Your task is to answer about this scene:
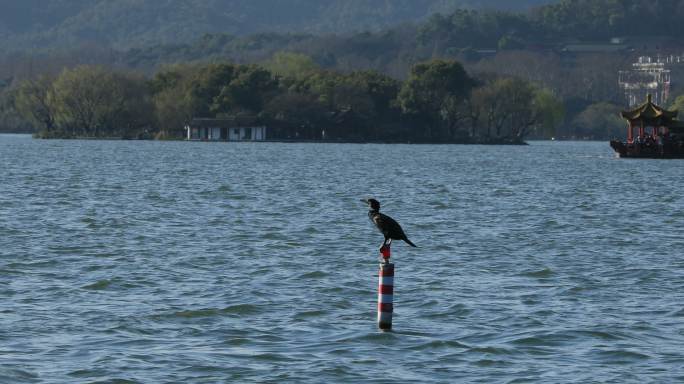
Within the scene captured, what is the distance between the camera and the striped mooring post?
25.0 meters

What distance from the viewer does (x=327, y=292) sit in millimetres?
31297

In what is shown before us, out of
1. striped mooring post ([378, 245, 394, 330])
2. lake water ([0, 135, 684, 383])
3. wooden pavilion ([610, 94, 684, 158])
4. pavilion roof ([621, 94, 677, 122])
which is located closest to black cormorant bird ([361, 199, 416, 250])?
striped mooring post ([378, 245, 394, 330])

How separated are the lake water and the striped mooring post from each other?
0.33 m

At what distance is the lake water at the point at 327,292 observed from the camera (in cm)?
2322

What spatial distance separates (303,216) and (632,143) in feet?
325

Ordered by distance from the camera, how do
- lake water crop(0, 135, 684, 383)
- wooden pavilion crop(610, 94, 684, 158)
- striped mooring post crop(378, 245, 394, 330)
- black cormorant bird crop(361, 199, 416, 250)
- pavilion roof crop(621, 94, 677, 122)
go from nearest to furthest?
1. lake water crop(0, 135, 684, 383)
2. striped mooring post crop(378, 245, 394, 330)
3. black cormorant bird crop(361, 199, 416, 250)
4. pavilion roof crop(621, 94, 677, 122)
5. wooden pavilion crop(610, 94, 684, 158)

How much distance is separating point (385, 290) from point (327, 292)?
620 cm

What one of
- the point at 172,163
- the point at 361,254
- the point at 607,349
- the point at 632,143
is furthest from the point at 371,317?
the point at 632,143

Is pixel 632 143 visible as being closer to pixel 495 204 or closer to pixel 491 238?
pixel 495 204

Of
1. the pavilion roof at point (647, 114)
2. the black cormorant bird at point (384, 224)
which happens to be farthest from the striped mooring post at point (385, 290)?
the pavilion roof at point (647, 114)

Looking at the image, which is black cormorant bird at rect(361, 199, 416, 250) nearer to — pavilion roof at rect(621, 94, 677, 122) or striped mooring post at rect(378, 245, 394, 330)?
striped mooring post at rect(378, 245, 394, 330)

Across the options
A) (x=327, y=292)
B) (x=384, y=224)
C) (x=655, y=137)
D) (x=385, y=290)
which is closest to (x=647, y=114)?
(x=655, y=137)

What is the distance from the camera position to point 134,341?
24.7 metres

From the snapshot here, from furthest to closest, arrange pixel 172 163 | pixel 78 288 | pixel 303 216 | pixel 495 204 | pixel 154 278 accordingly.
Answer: pixel 172 163 → pixel 495 204 → pixel 303 216 → pixel 154 278 → pixel 78 288
